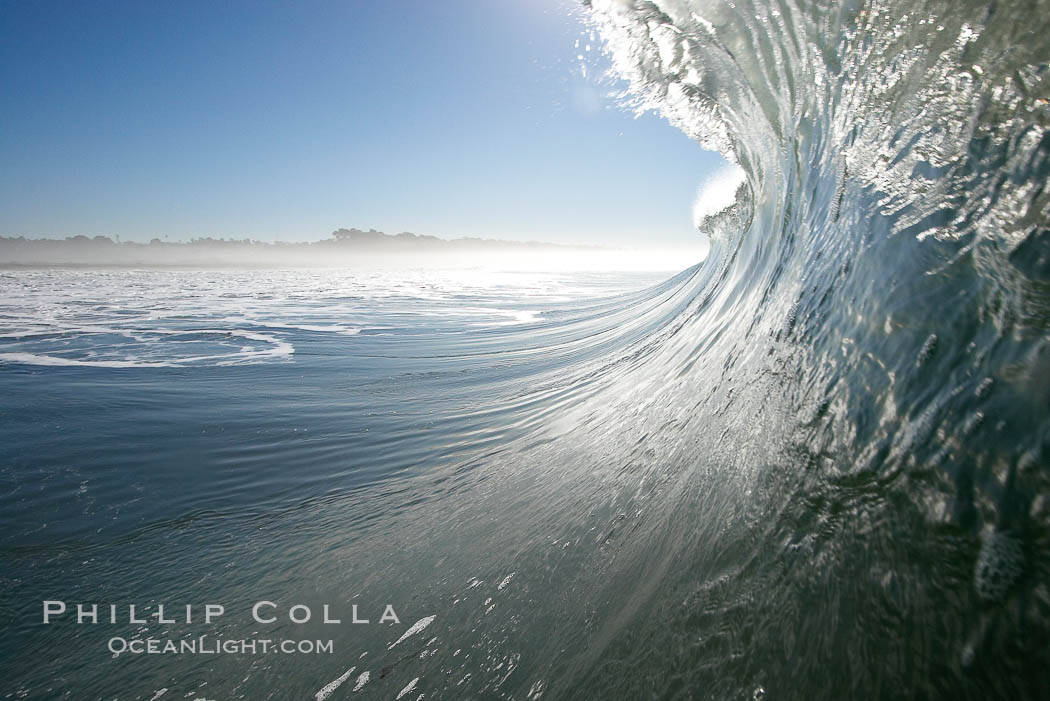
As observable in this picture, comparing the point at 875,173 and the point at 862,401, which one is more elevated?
the point at 875,173

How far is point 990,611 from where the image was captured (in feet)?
2.14

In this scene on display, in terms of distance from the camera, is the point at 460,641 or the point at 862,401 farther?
the point at 460,641

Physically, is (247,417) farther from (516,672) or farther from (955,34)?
(955,34)

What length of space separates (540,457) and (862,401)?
5.60 ft

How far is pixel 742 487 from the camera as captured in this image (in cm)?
134

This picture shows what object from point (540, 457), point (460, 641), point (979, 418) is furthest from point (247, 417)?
point (979, 418)

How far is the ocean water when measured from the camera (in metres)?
0.79

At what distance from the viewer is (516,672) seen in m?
1.11

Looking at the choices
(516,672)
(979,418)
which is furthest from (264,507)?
(979,418)

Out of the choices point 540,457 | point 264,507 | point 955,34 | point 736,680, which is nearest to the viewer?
point 736,680

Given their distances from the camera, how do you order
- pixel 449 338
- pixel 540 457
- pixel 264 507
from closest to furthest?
pixel 264 507 < pixel 540 457 < pixel 449 338

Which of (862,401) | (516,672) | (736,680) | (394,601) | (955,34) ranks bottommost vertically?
(394,601)

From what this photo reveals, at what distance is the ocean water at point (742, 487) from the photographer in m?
0.79

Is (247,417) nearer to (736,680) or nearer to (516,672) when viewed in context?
(516,672)
